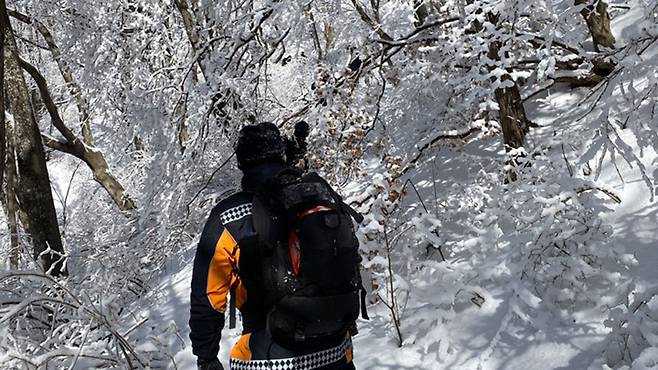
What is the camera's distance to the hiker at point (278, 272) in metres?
2.25

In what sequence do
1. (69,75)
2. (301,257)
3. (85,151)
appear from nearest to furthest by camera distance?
(301,257), (85,151), (69,75)

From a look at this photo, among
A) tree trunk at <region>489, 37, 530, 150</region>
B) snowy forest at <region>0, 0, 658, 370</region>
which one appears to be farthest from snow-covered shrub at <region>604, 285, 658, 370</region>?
tree trunk at <region>489, 37, 530, 150</region>

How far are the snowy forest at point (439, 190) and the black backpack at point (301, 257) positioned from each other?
1.23 m

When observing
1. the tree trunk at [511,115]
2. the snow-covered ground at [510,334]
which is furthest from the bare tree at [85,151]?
the tree trunk at [511,115]

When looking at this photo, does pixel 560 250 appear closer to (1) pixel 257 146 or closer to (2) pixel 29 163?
(1) pixel 257 146

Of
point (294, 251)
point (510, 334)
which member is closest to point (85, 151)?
point (510, 334)

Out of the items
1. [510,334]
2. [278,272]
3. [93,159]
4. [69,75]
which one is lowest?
[510,334]

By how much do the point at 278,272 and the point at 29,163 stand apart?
4.46 m

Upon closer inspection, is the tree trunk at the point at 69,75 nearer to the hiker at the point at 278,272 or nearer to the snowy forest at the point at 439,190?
the snowy forest at the point at 439,190

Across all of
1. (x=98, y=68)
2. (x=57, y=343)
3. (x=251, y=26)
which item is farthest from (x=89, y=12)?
(x=57, y=343)

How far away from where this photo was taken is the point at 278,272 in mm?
2258

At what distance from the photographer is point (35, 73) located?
8234 millimetres

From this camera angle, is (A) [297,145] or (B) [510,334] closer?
(A) [297,145]

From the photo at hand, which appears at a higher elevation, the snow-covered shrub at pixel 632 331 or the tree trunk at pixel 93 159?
the tree trunk at pixel 93 159
